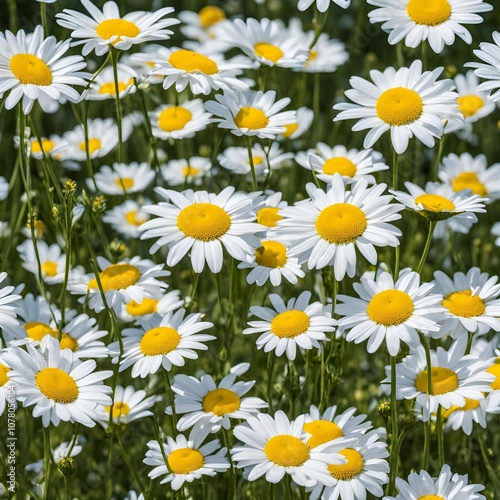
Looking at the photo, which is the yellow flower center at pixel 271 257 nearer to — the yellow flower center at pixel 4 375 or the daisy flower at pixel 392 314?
the daisy flower at pixel 392 314

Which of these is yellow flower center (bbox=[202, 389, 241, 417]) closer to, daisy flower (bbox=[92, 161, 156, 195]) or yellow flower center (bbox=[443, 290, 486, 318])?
yellow flower center (bbox=[443, 290, 486, 318])

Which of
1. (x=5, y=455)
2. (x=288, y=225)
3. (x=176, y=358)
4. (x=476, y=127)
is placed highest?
(x=288, y=225)

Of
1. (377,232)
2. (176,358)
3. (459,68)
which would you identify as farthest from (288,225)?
(459,68)

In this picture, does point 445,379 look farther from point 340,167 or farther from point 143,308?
point 143,308

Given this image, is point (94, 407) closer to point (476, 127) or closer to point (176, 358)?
point (176, 358)

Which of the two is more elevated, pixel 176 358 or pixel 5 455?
pixel 176 358

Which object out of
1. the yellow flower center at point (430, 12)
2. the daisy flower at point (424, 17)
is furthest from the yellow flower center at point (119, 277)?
the yellow flower center at point (430, 12)

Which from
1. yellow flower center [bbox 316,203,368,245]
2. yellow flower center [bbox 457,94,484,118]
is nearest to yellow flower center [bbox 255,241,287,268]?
yellow flower center [bbox 316,203,368,245]
